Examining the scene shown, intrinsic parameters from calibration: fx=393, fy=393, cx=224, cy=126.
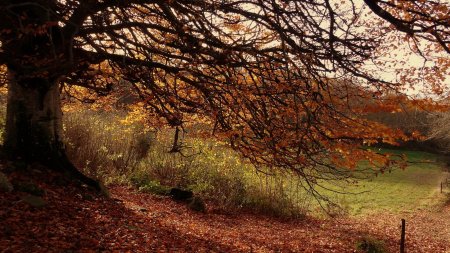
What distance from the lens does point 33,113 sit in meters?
7.43

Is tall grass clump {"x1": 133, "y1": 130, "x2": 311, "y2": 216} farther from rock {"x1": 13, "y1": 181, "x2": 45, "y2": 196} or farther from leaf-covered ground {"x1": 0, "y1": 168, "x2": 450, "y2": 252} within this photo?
rock {"x1": 13, "y1": 181, "x2": 45, "y2": 196}

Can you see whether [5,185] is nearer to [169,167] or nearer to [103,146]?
[103,146]

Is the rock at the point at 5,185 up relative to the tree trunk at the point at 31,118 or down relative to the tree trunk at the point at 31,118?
down

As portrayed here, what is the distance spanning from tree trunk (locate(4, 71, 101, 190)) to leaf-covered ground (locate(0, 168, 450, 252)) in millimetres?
456

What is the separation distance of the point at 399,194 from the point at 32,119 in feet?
73.5

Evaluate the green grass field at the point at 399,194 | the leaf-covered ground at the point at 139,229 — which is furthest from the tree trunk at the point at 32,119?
the green grass field at the point at 399,194

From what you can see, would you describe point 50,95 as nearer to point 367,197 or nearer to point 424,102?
point 424,102

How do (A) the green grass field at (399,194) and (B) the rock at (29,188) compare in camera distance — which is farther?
(A) the green grass field at (399,194)

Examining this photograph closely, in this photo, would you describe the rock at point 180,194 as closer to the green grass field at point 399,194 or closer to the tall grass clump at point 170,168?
the tall grass clump at point 170,168

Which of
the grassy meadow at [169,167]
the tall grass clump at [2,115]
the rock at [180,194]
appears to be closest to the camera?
the tall grass clump at [2,115]

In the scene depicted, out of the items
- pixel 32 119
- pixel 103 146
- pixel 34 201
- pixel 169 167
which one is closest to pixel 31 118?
pixel 32 119

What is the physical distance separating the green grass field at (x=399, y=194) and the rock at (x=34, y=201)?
1396cm

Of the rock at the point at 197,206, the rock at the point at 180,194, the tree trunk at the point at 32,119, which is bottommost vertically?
the rock at the point at 197,206

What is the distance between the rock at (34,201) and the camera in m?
6.07
